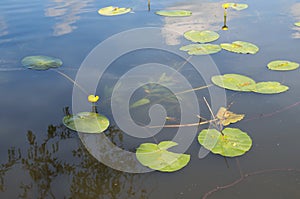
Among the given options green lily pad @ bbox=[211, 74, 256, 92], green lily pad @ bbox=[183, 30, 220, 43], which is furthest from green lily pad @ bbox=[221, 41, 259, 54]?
green lily pad @ bbox=[211, 74, 256, 92]

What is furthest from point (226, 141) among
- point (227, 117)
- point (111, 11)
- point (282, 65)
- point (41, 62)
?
point (111, 11)

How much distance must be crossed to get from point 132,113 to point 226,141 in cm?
65

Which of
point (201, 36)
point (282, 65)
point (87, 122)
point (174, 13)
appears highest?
point (174, 13)

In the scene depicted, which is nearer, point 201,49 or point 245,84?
point 245,84

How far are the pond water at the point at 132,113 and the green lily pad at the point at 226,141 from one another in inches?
1.5

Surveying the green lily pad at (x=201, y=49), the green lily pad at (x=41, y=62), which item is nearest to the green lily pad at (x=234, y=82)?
the green lily pad at (x=201, y=49)

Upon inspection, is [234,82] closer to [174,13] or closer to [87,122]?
[87,122]

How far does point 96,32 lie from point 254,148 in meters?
2.19

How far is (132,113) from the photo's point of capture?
7.04 feet

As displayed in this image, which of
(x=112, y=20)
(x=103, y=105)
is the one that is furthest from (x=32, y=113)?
(x=112, y=20)

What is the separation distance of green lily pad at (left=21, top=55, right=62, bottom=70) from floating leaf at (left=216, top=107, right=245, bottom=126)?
1.44 meters

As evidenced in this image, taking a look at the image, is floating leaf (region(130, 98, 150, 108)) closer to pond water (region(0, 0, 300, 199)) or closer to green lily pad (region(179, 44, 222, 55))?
pond water (region(0, 0, 300, 199))

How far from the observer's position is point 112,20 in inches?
147

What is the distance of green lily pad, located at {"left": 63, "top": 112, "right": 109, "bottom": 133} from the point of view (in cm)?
196
